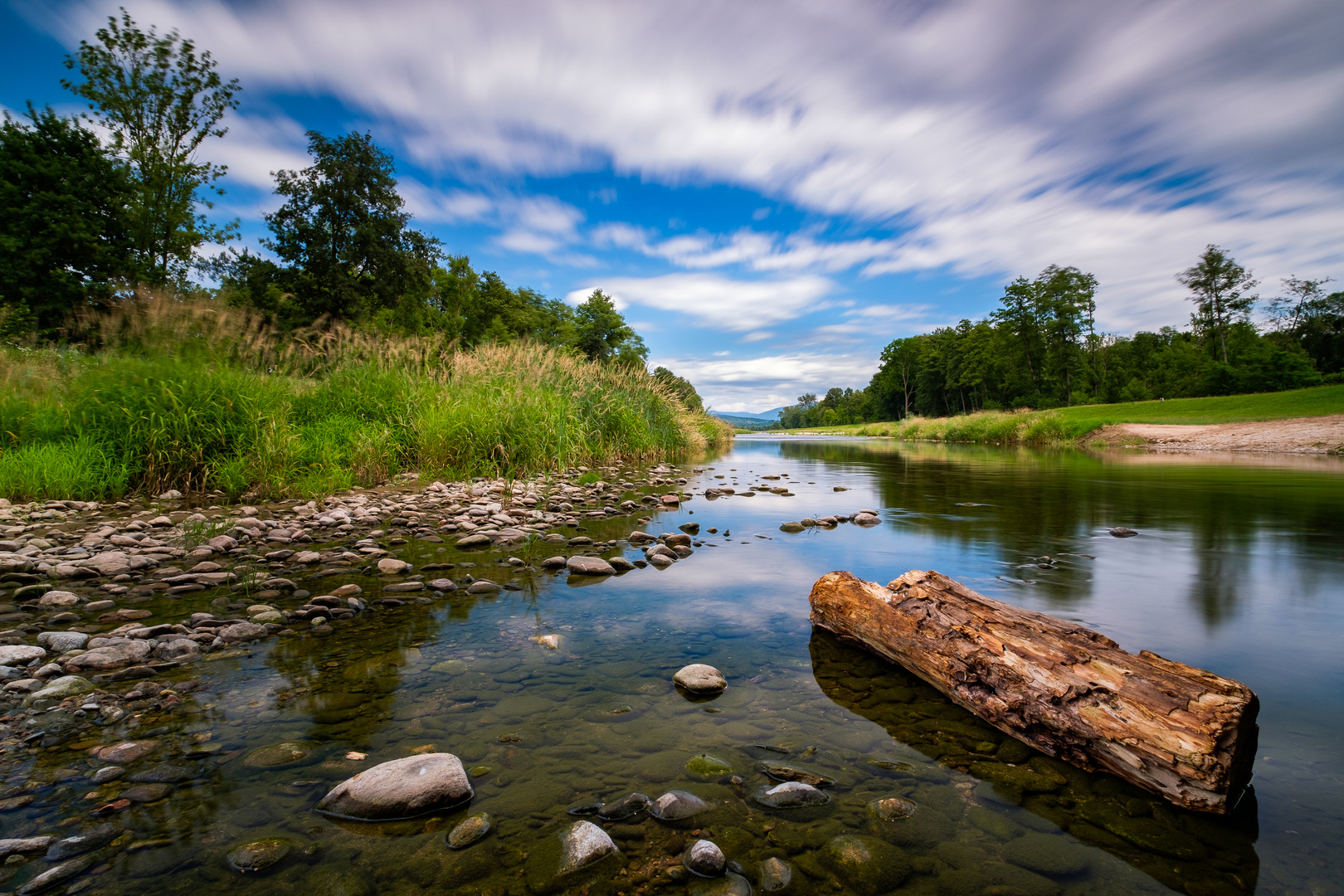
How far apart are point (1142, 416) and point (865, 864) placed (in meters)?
42.7

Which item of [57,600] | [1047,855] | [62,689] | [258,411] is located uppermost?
[258,411]

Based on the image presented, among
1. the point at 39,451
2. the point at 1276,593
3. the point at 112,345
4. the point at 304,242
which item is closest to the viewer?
the point at 1276,593

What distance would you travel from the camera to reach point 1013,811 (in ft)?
6.02

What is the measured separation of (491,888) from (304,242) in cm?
3697

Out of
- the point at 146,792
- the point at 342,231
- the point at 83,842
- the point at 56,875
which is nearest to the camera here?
the point at 56,875

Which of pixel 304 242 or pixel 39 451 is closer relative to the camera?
pixel 39 451

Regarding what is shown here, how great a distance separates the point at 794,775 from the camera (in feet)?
6.56

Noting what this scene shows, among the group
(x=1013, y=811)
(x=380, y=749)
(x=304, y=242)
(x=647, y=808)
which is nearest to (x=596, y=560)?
(x=380, y=749)

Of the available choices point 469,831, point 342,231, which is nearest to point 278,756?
point 469,831

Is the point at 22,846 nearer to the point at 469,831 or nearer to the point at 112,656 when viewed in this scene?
the point at 469,831

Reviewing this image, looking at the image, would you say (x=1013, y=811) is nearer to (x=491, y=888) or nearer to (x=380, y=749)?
(x=491, y=888)

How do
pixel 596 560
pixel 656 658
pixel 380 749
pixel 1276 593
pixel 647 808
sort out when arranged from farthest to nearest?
pixel 596 560 → pixel 1276 593 → pixel 656 658 → pixel 380 749 → pixel 647 808

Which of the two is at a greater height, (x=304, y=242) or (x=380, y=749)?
(x=304, y=242)

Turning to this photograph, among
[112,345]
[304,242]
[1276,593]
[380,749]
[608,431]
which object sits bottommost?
[1276,593]
